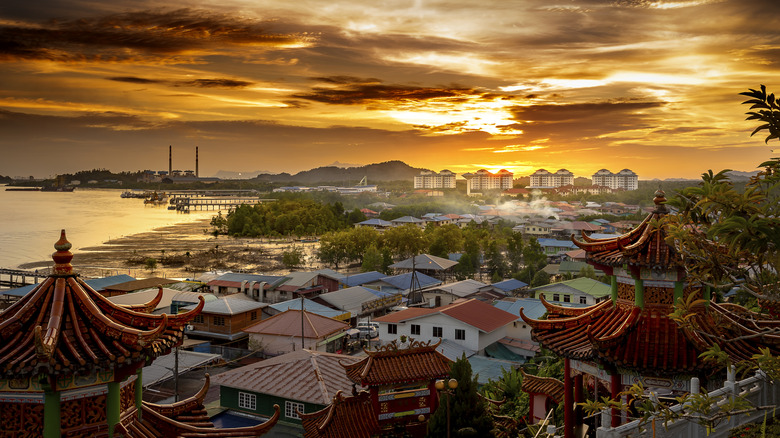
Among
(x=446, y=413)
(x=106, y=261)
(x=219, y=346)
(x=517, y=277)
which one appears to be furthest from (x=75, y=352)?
(x=106, y=261)

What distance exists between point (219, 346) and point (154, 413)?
2510 cm

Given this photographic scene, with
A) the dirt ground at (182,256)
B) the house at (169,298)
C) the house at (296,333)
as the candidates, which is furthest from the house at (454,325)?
the dirt ground at (182,256)

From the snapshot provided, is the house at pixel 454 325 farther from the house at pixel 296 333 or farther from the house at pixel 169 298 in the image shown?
the house at pixel 169 298

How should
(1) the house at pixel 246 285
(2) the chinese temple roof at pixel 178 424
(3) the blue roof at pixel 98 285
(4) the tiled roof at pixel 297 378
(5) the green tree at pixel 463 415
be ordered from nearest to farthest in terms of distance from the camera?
(2) the chinese temple roof at pixel 178 424 → (5) the green tree at pixel 463 415 → (4) the tiled roof at pixel 297 378 → (3) the blue roof at pixel 98 285 → (1) the house at pixel 246 285

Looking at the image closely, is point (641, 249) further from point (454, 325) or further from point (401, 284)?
point (401, 284)

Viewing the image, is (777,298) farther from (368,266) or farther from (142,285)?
(368,266)

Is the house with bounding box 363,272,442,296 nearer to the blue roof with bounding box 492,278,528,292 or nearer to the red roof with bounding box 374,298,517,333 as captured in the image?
the blue roof with bounding box 492,278,528,292

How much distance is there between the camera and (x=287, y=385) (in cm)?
2133

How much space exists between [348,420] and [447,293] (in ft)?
102

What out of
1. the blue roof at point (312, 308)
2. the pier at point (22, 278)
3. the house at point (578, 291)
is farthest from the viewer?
the pier at point (22, 278)

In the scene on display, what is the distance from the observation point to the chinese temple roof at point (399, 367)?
15.0 metres

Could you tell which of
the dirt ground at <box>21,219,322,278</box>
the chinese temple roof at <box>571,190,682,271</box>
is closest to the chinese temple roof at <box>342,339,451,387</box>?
the chinese temple roof at <box>571,190,682,271</box>

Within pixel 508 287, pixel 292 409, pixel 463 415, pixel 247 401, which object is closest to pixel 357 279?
pixel 508 287

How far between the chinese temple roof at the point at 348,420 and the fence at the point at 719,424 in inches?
303
